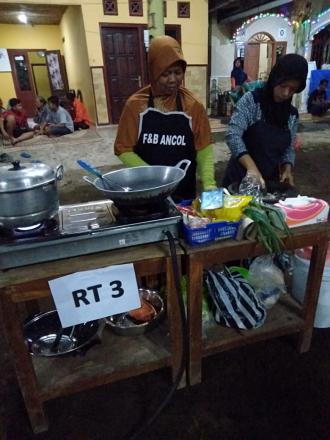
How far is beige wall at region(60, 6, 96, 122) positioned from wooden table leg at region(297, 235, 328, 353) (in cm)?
826

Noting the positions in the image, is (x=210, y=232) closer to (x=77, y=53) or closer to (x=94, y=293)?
(x=94, y=293)

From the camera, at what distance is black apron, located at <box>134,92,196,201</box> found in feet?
5.64

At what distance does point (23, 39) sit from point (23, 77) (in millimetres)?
1260

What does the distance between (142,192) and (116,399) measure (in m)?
1.04

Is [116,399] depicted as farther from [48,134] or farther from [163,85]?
[48,134]

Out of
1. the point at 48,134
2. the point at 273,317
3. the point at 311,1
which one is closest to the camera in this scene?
the point at 273,317

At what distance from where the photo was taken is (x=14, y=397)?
1.46 meters

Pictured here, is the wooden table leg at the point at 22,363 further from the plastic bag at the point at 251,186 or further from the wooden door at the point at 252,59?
the wooden door at the point at 252,59

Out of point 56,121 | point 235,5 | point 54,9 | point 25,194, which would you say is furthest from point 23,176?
point 54,9

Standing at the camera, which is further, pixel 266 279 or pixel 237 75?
pixel 237 75

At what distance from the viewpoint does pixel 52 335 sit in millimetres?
1596

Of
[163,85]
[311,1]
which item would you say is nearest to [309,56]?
[311,1]

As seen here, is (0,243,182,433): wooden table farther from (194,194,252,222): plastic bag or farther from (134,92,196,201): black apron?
(134,92,196,201): black apron

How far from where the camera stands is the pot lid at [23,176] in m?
0.96
